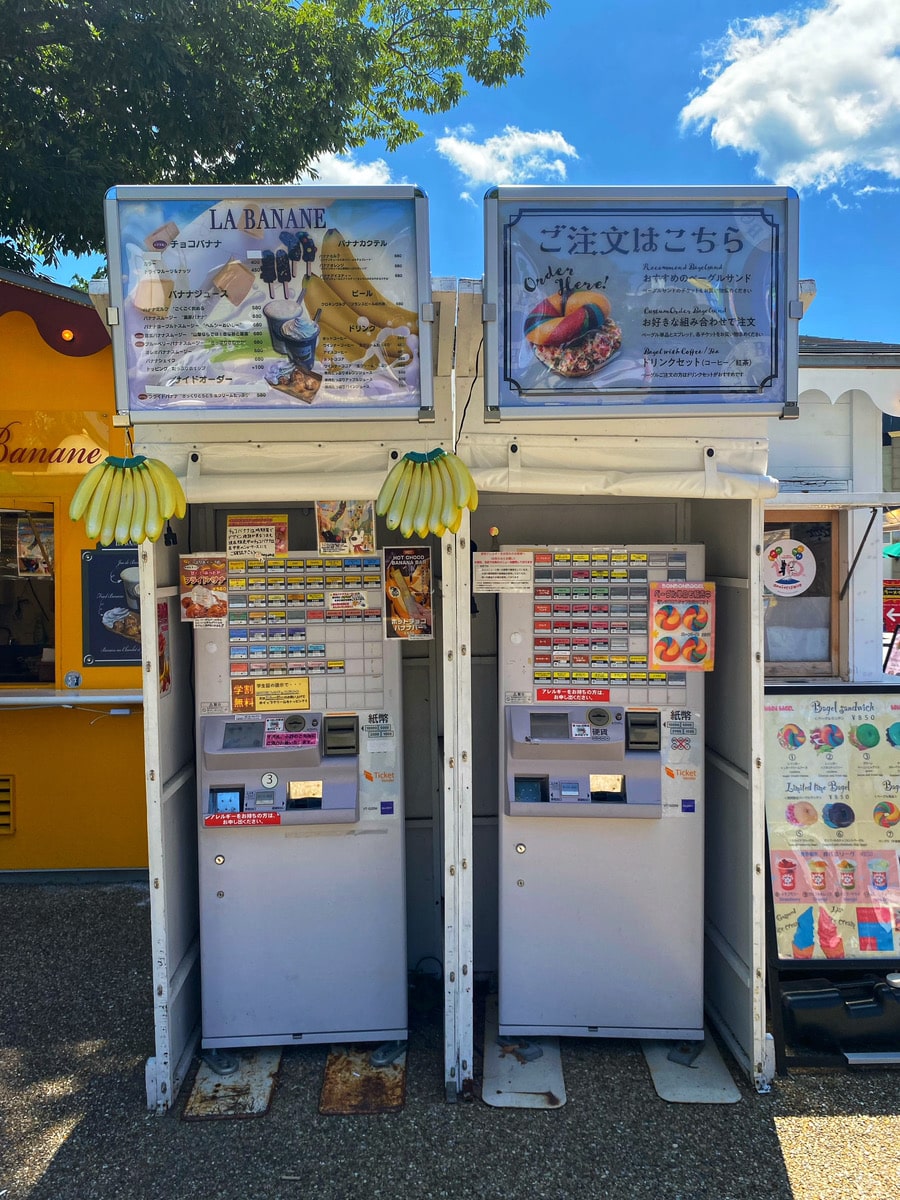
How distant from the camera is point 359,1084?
2.94 metres

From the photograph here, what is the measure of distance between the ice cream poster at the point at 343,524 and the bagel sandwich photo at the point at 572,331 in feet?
2.79

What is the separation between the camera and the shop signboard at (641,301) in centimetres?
A: 253

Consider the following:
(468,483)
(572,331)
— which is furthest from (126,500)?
(572,331)

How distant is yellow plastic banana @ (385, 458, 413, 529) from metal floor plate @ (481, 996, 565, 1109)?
7.09 feet

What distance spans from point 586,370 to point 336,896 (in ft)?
7.27

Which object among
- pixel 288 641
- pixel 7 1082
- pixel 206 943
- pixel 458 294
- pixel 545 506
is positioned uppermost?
pixel 458 294

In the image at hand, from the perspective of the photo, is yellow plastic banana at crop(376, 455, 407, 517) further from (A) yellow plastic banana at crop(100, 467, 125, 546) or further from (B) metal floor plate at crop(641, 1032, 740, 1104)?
(B) metal floor plate at crop(641, 1032, 740, 1104)

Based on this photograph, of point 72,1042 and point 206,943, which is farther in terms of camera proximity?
point 72,1042

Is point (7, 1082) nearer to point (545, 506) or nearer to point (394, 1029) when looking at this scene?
point (394, 1029)

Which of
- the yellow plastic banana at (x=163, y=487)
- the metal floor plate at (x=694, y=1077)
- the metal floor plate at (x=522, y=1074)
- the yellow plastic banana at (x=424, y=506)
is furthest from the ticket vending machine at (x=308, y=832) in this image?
the metal floor plate at (x=694, y=1077)

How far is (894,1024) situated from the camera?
10.2 feet

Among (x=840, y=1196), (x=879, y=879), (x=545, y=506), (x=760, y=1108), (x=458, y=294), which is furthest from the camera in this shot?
(x=545, y=506)

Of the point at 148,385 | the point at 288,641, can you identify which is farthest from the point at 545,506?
the point at 148,385

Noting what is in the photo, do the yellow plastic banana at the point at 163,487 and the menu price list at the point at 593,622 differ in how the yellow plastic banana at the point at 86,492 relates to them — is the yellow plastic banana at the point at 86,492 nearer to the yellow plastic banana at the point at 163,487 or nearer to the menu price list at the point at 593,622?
the yellow plastic banana at the point at 163,487
